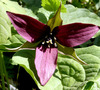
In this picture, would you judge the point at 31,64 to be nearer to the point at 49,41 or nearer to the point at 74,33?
the point at 49,41

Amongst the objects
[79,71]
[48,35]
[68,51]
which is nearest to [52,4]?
[48,35]

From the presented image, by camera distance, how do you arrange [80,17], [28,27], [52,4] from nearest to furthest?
[28,27]
[52,4]
[80,17]

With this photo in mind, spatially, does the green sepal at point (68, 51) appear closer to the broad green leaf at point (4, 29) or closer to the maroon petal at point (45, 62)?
the maroon petal at point (45, 62)

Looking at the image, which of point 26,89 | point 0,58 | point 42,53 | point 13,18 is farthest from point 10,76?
point 13,18

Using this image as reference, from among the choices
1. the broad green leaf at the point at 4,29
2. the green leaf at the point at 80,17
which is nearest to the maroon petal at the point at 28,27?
the broad green leaf at the point at 4,29

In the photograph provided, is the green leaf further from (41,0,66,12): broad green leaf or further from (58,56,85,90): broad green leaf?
(58,56,85,90): broad green leaf
